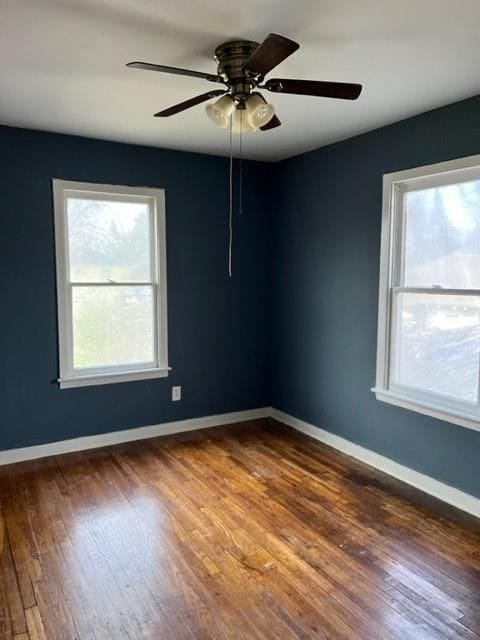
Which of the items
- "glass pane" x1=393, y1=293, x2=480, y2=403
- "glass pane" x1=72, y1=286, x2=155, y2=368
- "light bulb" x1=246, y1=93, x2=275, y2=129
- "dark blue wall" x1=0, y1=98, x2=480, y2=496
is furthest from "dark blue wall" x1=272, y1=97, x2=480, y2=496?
"light bulb" x1=246, y1=93, x2=275, y2=129

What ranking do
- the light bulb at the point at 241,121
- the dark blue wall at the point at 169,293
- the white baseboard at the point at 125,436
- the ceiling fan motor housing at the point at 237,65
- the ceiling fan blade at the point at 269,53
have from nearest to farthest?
the ceiling fan blade at the point at 269,53
the ceiling fan motor housing at the point at 237,65
the light bulb at the point at 241,121
the dark blue wall at the point at 169,293
the white baseboard at the point at 125,436

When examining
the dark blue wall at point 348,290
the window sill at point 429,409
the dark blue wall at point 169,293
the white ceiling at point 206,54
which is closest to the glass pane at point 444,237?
the dark blue wall at point 348,290

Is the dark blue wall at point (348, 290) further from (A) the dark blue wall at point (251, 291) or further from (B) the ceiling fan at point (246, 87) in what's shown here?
(B) the ceiling fan at point (246, 87)

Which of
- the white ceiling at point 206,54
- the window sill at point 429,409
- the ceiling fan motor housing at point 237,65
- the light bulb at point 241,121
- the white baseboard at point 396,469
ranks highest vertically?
the white ceiling at point 206,54

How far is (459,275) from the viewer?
3.00 meters

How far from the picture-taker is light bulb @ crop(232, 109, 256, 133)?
7.34ft

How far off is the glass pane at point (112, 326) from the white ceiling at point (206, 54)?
1.33 metres

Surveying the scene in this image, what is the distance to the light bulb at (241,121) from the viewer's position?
2236mm

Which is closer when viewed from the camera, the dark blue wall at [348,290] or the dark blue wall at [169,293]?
the dark blue wall at [348,290]

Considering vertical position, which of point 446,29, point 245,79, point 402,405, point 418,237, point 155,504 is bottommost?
point 155,504

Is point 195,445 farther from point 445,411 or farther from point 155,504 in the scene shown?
point 445,411

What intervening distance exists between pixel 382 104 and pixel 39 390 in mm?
3169

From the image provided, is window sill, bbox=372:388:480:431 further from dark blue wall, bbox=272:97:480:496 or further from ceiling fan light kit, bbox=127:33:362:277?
ceiling fan light kit, bbox=127:33:362:277

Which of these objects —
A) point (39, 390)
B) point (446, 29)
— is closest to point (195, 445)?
point (39, 390)
